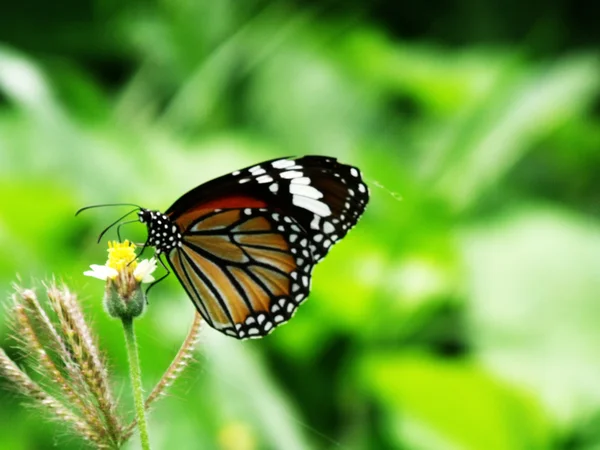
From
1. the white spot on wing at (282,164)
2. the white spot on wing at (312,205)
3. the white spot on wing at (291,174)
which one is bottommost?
the white spot on wing at (312,205)

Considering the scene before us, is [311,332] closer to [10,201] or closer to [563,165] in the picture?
[10,201]

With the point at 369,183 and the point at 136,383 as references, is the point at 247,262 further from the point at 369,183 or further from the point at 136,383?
the point at 136,383

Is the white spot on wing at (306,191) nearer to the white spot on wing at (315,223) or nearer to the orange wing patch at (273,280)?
the white spot on wing at (315,223)

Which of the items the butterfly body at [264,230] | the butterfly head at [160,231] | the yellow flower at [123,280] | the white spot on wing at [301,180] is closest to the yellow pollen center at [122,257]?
the yellow flower at [123,280]

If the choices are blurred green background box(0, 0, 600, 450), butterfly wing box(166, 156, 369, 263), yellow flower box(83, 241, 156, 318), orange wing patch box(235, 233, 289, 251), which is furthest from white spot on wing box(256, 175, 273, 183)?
yellow flower box(83, 241, 156, 318)

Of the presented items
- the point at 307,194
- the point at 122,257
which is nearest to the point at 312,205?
the point at 307,194

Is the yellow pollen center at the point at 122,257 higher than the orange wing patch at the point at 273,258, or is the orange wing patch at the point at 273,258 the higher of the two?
the orange wing patch at the point at 273,258

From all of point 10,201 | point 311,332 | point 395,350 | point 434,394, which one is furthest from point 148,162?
point 434,394

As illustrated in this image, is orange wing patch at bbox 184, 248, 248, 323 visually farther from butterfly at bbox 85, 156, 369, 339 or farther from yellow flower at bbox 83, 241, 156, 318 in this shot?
yellow flower at bbox 83, 241, 156, 318
